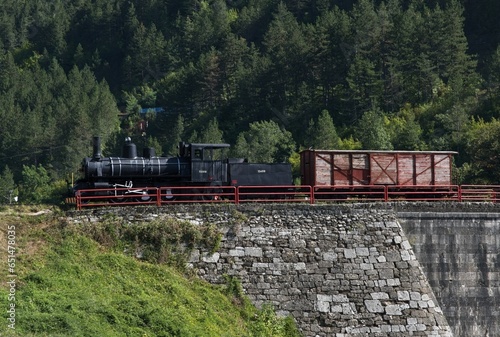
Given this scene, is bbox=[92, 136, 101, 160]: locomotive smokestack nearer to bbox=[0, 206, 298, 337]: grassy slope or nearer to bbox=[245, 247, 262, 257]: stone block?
bbox=[0, 206, 298, 337]: grassy slope

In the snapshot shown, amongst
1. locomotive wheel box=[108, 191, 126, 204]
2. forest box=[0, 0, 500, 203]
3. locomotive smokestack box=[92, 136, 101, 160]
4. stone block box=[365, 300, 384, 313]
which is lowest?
stone block box=[365, 300, 384, 313]

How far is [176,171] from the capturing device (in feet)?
124

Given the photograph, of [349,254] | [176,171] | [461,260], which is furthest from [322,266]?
[176,171]

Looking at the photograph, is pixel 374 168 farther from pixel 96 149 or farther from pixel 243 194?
pixel 96 149

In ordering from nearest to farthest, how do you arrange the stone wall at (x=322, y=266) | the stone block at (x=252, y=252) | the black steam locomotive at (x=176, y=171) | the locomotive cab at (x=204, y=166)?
the stone wall at (x=322, y=266)
the stone block at (x=252, y=252)
the black steam locomotive at (x=176, y=171)
the locomotive cab at (x=204, y=166)

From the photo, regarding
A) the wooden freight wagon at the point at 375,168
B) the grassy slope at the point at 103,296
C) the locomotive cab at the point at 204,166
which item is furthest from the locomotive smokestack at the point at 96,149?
the wooden freight wagon at the point at 375,168

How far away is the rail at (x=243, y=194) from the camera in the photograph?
3369 cm

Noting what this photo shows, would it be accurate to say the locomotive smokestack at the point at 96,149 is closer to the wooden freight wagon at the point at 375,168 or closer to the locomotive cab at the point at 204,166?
the locomotive cab at the point at 204,166

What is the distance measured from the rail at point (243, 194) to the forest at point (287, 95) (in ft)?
72.6

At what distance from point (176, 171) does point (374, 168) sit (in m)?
8.34

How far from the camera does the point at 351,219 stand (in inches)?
1346

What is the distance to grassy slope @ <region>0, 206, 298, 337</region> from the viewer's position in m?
26.0

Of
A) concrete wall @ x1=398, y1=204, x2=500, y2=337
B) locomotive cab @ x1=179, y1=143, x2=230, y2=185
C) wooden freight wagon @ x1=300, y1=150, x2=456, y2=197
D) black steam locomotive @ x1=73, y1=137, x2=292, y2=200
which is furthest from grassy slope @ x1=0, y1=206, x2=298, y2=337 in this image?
wooden freight wagon @ x1=300, y1=150, x2=456, y2=197

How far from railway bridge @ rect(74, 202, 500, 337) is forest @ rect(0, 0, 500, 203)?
25378mm
